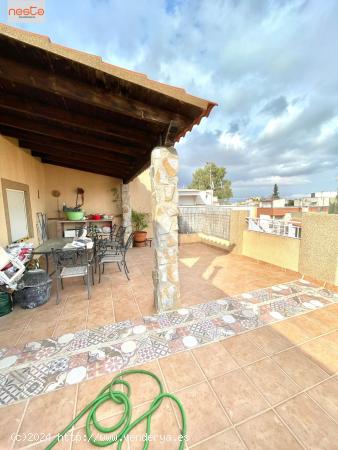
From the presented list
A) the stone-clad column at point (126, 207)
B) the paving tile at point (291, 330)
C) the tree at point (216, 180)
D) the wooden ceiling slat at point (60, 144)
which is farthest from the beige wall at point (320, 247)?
the tree at point (216, 180)

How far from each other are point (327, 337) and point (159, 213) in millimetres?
2375

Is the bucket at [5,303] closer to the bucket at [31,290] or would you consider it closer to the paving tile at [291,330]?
the bucket at [31,290]

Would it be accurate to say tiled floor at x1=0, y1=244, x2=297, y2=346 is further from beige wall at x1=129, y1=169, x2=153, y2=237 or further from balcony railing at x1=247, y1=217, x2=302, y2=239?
beige wall at x1=129, y1=169, x2=153, y2=237

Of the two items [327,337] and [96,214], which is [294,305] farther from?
[96,214]

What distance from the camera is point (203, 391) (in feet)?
4.75

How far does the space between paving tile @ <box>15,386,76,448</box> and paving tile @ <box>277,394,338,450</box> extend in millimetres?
1519

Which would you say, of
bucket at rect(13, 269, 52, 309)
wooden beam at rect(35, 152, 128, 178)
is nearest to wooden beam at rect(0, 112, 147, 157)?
wooden beam at rect(35, 152, 128, 178)

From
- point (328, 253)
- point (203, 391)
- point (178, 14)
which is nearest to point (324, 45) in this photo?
point (178, 14)

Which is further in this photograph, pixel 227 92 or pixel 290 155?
pixel 290 155

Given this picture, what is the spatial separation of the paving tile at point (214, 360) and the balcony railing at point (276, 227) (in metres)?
3.01

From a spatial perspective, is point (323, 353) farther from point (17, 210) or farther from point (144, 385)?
point (17, 210)

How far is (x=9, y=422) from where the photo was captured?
1.25 metres

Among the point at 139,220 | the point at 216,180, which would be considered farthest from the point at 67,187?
the point at 216,180

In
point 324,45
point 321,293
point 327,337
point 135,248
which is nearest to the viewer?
point 327,337
